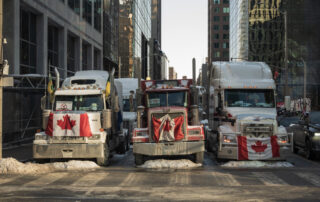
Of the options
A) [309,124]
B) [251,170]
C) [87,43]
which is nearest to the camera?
[251,170]

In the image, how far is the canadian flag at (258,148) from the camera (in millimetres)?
17484

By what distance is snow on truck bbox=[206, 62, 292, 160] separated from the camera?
17.5 meters

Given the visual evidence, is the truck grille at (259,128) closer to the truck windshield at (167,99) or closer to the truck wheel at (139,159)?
the truck windshield at (167,99)

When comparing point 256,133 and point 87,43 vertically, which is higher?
point 87,43

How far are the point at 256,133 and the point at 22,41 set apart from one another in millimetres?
20114

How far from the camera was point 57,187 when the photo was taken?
12.2 m

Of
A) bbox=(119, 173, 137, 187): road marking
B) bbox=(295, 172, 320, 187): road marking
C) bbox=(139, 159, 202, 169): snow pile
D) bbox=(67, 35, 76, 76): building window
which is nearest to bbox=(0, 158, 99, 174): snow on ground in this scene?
bbox=(139, 159, 202, 169): snow pile

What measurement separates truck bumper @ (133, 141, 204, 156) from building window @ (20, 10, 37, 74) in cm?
1743

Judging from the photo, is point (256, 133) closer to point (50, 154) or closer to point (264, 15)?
point (50, 154)

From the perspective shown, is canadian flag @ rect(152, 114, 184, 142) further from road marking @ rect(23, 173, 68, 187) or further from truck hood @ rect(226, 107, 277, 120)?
road marking @ rect(23, 173, 68, 187)

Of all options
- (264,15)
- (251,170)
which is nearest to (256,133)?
(251,170)

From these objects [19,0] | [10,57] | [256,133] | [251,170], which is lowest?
[251,170]

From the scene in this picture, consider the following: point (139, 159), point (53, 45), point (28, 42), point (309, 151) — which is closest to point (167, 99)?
point (139, 159)

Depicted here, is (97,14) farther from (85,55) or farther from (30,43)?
(30,43)
